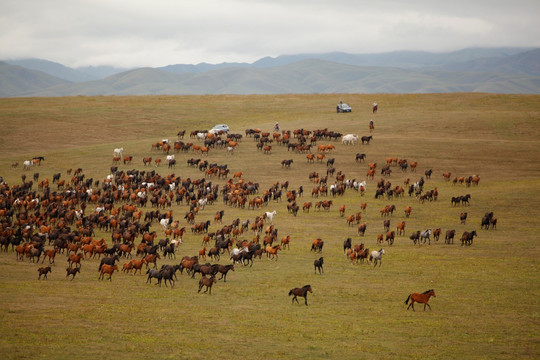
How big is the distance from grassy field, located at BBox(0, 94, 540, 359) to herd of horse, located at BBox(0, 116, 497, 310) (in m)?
0.71

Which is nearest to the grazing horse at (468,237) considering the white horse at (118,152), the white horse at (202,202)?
the white horse at (202,202)

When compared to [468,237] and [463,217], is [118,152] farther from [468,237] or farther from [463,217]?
[468,237]

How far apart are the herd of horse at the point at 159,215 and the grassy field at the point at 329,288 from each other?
71cm

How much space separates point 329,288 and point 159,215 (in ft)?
60.4

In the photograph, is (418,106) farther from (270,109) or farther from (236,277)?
(236,277)

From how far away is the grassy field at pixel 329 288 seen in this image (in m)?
17.8

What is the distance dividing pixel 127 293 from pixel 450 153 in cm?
4623

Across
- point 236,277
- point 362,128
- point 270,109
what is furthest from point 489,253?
point 270,109

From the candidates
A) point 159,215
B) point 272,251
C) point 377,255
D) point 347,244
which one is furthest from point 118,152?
point 377,255

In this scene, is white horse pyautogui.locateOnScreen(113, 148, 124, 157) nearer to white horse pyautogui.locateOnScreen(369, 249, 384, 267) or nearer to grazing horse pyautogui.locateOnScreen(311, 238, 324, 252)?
grazing horse pyautogui.locateOnScreen(311, 238, 324, 252)

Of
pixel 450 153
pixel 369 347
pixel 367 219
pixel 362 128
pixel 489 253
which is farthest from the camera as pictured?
pixel 362 128

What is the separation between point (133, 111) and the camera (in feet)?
307

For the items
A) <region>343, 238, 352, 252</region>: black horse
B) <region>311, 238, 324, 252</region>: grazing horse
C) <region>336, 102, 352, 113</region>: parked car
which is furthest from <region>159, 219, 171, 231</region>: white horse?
<region>336, 102, 352, 113</region>: parked car

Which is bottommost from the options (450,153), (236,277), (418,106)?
(236,277)
